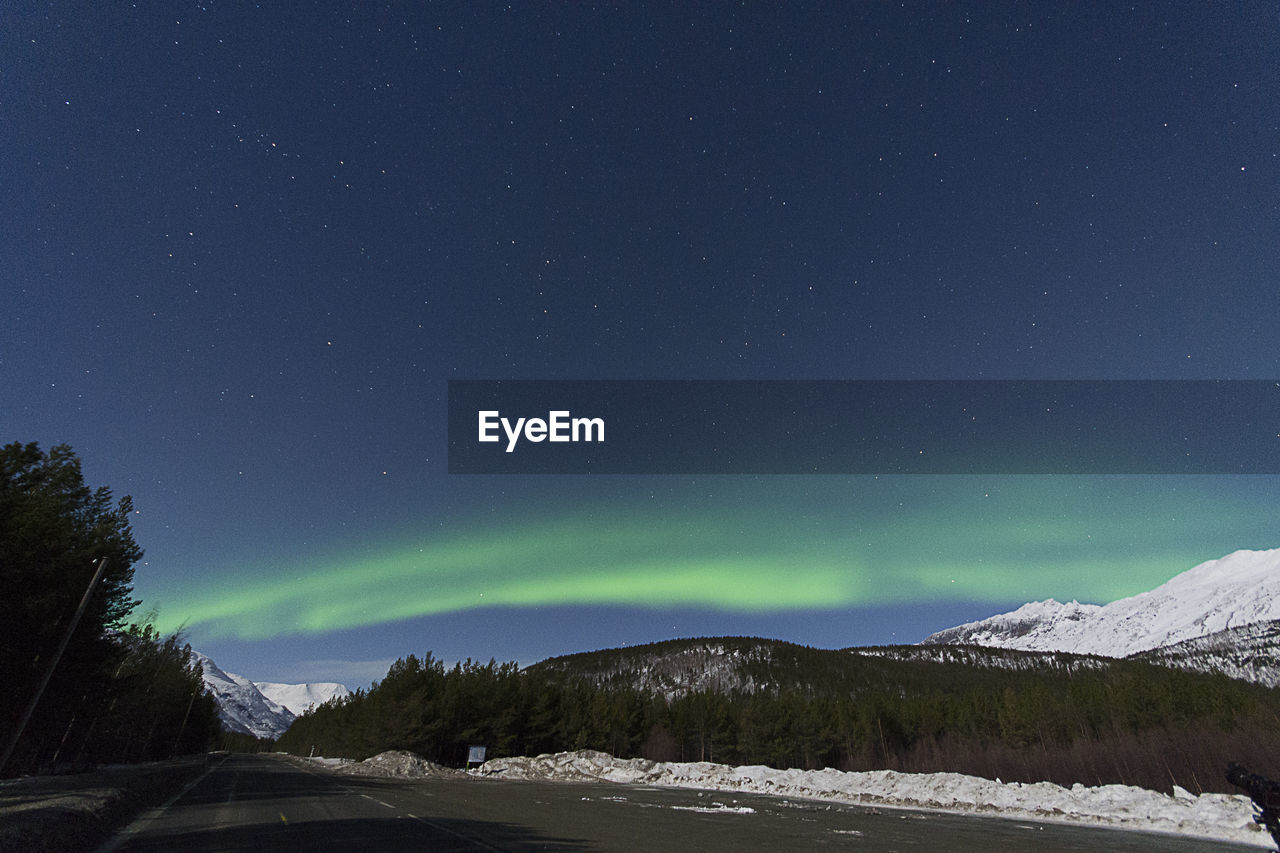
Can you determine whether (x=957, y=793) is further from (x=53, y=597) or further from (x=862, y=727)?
(x=862, y=727)

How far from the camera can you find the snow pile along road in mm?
29328

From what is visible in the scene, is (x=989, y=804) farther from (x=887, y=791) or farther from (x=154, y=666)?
(x=154, y=666)

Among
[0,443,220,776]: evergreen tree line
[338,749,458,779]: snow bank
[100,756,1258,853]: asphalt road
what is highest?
[0,443,220,776]: evergreen tree line

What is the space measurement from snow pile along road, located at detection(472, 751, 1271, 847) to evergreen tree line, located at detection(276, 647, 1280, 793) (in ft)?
38.9

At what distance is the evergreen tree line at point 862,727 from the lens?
217 feet

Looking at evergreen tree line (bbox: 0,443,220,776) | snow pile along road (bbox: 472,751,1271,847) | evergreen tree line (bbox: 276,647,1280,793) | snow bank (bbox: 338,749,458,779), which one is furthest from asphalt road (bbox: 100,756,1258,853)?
evergreen tree line (bbox: 276,647,1280,793)

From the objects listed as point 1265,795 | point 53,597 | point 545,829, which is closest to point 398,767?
point 53,597

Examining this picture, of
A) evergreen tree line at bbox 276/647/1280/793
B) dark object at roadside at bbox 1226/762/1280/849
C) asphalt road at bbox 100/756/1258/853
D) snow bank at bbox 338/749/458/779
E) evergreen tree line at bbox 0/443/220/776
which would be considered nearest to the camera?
dark object at roadside at bbox 1226/762/1280/849

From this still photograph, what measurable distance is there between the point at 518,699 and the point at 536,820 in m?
78.0

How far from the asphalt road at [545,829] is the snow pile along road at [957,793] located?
205 inches

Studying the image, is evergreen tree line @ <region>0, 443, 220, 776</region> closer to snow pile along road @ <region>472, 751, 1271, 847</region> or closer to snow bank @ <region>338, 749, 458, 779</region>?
snow bank @ <region>338, 749, 458, 779</region>

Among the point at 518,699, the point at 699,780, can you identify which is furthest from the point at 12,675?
the point at 518,699

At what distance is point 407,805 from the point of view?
28.2 meters

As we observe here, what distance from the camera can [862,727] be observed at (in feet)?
360
